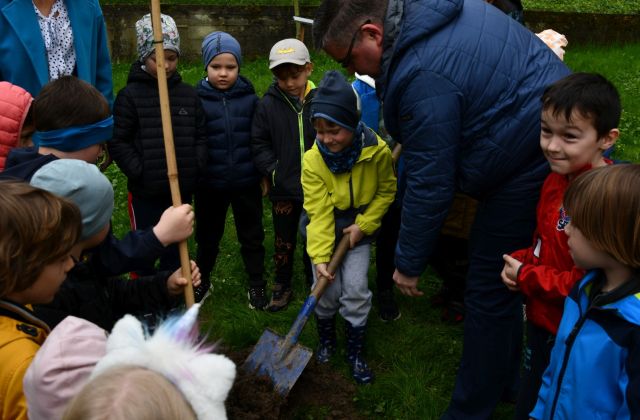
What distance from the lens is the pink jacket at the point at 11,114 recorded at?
296 centimetres

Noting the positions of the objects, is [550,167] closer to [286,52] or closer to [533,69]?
[533,69]

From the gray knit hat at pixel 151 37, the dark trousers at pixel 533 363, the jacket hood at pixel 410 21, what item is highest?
the jacket hood at pixel 410 21

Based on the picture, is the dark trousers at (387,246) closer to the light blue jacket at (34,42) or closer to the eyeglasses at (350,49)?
the eyeglasses at (350,49)

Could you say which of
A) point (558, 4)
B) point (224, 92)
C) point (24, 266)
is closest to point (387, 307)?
point (224, 92)

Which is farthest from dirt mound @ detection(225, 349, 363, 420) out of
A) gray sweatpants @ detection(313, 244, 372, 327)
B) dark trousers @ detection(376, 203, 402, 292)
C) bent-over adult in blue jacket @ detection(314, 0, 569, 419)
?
bent-over adult in blue jacket @ detection(314, 0, 569, 419)

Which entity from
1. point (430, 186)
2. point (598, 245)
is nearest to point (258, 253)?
point (430, 186)

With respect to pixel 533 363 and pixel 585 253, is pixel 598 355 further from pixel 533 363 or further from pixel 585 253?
pixel 533 363

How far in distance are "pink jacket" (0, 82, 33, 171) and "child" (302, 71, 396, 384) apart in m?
1.41

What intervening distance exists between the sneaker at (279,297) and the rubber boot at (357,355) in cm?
78

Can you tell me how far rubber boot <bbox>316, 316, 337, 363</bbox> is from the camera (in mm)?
3602

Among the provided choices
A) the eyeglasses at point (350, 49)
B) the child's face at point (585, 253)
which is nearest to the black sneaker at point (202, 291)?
the eyeglasses at point (350, 49)

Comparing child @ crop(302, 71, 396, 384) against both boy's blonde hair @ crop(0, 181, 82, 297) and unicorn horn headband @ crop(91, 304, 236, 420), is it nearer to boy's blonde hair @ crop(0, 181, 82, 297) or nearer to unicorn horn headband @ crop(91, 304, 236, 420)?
boy's blonde hair @ crop(0, 181, 82, 297)

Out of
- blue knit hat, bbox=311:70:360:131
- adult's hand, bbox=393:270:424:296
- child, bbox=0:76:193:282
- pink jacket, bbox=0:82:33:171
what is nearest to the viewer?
child, bbox=0:76:193:282

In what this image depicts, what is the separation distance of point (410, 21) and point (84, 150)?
1.52m
